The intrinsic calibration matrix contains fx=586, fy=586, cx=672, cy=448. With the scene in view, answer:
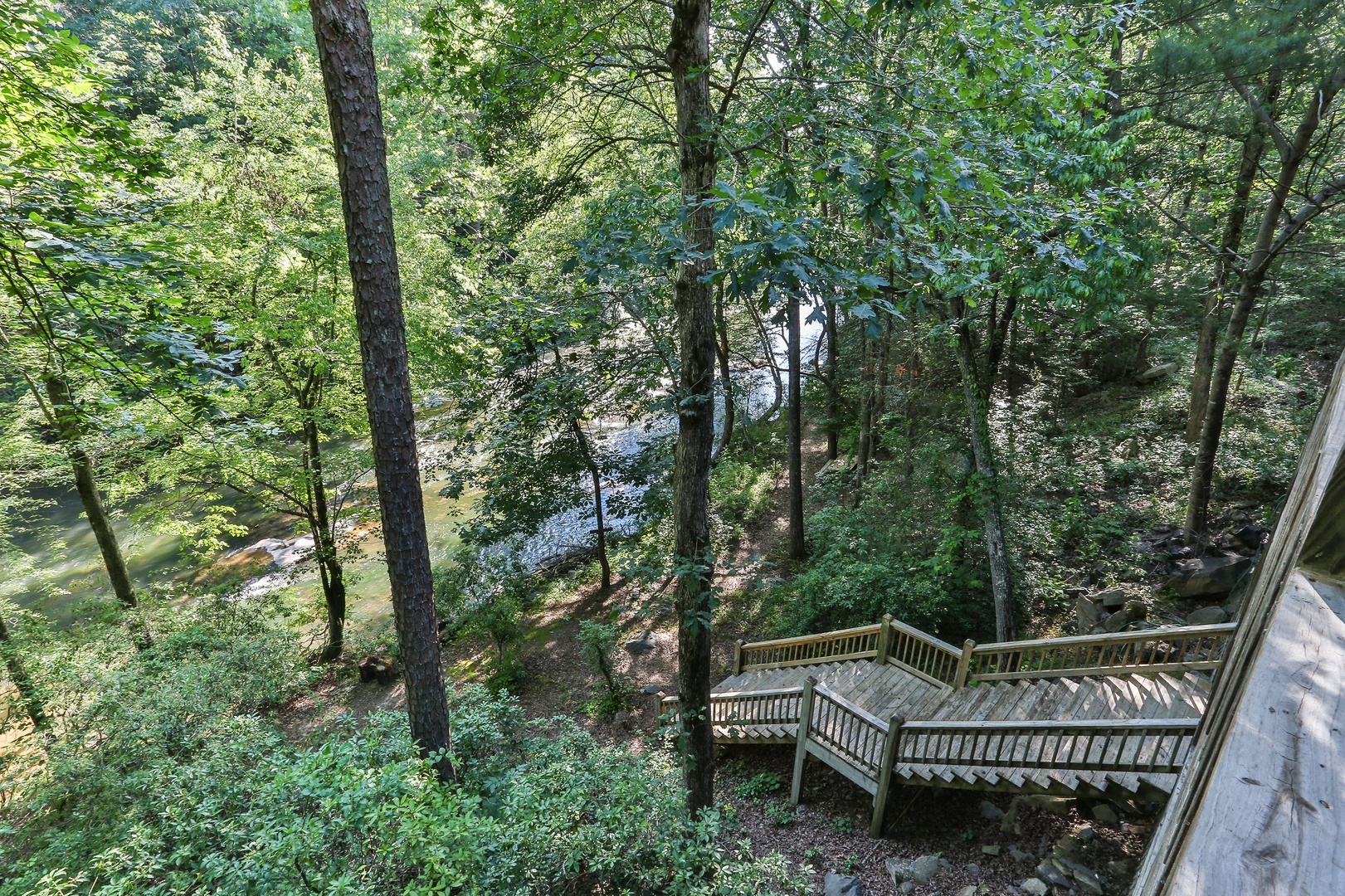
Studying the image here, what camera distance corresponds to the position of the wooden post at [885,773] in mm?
6324

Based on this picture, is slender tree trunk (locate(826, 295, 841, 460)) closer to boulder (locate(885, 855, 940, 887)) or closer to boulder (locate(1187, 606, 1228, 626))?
boulder (locate(1187, 606, 1228, 626))

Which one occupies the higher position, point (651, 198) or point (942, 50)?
point (942, 50)

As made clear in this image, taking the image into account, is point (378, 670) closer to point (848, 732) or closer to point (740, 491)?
point (740, 491)

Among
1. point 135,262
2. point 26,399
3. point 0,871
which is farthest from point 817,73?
point 26,399

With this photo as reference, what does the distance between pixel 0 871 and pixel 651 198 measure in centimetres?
757

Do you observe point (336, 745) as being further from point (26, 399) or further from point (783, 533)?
point (783, 533)

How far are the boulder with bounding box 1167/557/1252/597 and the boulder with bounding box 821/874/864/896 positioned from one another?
584 cm

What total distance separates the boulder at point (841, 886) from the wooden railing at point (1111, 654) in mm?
2822

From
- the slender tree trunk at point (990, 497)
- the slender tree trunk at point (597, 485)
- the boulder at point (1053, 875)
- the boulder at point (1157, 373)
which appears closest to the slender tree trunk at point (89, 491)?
the slender tree trunk at point (597, 485)

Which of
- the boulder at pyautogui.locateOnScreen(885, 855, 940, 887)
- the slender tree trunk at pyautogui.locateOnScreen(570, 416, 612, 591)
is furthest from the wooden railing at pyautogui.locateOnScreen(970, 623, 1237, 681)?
the slender tree trunk at pyautogui.locateOnScreen(570, 416, 612, 591)

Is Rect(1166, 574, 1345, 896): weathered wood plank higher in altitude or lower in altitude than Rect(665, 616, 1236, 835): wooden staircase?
A: higher

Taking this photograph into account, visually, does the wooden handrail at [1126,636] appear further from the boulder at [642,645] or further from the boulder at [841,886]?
the boulder at [642,645]

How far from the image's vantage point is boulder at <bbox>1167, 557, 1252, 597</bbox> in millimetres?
7539

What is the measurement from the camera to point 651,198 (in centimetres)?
498
